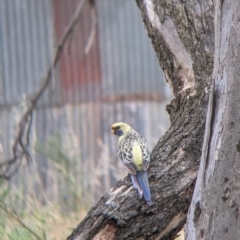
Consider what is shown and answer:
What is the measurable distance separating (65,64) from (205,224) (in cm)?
713

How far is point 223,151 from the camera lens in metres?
3.31

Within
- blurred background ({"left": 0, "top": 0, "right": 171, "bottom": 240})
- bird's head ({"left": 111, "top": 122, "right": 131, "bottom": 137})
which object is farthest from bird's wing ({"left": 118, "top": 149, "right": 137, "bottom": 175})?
blurred background ({"left": 0, "top": 0, "right": 171, "bottom": 240})

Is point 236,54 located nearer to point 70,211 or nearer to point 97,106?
point 70,211

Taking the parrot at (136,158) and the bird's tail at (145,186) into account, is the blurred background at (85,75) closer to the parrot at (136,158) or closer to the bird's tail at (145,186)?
the parrot at (136,158)

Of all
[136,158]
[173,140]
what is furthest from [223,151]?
[136,158]

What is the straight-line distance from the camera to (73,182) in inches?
278

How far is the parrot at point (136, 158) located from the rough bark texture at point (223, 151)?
0.32 m

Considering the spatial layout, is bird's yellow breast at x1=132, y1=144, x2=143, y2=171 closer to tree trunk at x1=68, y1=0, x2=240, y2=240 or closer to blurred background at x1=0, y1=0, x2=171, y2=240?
tree trunk at x1=68, y1=0, x2=240, y2=240

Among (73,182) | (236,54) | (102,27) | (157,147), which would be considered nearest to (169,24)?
(157,147)

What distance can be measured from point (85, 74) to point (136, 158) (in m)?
6.43

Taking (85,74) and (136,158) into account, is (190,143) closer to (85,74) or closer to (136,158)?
(136,158)

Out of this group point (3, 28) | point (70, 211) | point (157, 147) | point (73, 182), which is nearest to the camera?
point (157, 147)

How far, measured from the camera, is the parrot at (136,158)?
12.0 feet

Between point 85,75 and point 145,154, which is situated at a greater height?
point 85,75
